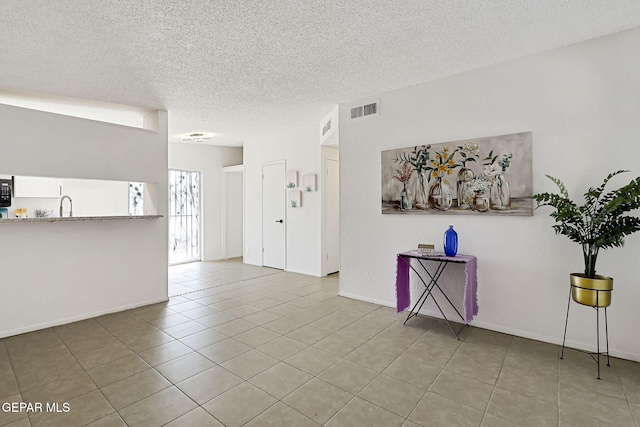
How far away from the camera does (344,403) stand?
209cm

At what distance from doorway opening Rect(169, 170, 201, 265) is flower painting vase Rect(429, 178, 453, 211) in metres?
5.69

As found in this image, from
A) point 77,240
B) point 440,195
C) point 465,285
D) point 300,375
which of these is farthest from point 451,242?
point 77,240

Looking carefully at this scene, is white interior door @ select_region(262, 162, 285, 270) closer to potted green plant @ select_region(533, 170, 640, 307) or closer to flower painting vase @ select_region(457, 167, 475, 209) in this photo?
flower painting vase @ select_region(457, 167, 475, 209)

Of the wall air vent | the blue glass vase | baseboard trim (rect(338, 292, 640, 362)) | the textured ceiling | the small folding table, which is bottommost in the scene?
baseboard trim (rect(338, 292, 640, 362))

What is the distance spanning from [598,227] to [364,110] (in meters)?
2.79

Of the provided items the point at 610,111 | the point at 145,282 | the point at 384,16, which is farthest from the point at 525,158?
the point at 145,282

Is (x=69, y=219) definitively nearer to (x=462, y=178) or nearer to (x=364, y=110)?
(x=364, y=110)

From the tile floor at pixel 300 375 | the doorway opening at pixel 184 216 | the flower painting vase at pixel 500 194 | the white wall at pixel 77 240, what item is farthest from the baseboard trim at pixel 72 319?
the flower painting vase at pixel 500 194

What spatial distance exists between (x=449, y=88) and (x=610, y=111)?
1.43 meters

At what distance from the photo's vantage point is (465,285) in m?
3.25

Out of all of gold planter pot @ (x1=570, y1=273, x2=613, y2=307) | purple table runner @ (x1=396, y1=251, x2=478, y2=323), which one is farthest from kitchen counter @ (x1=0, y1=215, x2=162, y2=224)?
gold planter pot @ (x1=570, y1=273, x2=613, y2=307)

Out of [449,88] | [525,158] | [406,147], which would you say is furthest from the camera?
[406,147]

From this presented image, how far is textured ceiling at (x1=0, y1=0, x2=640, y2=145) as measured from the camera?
2262mm

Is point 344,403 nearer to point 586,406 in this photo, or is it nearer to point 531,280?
point 586,406
